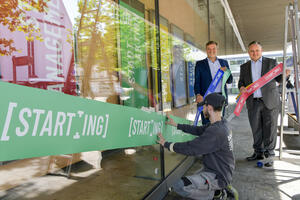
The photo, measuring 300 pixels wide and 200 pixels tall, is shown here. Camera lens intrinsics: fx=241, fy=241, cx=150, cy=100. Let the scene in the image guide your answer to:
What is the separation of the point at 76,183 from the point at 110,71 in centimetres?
121

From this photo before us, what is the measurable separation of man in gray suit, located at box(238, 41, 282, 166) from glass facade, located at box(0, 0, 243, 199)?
48.3 inches

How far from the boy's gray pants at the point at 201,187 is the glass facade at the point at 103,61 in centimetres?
45

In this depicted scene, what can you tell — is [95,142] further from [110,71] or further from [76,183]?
[76,183]

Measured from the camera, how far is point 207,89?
336 cm

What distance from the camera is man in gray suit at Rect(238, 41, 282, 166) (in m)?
3.54

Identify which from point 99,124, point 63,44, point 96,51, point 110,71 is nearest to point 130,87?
point 110,71

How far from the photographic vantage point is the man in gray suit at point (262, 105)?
3.54m

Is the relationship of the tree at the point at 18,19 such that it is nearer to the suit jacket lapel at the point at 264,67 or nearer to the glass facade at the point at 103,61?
the glass facade at the point at 103,61

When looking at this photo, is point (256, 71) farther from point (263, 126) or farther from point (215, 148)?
point (215, 148)

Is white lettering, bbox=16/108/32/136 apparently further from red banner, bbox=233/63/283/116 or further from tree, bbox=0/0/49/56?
red banner, bbox=233/63/283/116

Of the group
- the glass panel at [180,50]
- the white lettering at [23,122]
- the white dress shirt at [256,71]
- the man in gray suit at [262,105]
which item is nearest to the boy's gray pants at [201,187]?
the glass panel at [180,50]

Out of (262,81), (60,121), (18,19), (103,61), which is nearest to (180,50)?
(262,81)

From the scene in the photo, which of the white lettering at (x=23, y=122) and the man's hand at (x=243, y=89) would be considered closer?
the white lettering at (x=23, y=122)

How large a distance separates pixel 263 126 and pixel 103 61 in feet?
8.78
